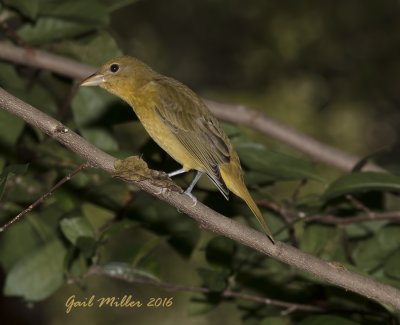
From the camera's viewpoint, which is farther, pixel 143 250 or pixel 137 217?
pixel 137 217

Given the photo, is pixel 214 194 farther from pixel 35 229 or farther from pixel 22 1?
pixel 22 1

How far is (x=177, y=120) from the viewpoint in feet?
8.63

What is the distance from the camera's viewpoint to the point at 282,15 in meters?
5.18

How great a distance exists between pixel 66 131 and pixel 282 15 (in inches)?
150

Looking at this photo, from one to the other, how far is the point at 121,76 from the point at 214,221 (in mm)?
1074

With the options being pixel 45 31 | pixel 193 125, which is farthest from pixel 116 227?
pixel 45 31

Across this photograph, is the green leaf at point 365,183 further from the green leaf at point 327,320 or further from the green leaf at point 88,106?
the green leaf at point 88,106

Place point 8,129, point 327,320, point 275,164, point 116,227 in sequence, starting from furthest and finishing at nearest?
point 275,164 < point 8,129 < point 116,227 < point 327,320

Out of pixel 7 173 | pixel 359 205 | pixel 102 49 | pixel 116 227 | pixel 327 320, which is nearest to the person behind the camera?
pixel 7 173

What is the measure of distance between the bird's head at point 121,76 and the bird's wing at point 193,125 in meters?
0.13

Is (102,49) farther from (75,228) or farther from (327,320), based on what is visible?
(327,320)

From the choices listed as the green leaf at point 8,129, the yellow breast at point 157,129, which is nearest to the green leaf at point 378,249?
the yellow breast at point 157,129

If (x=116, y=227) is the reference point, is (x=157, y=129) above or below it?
above

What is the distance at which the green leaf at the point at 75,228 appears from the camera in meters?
2.40
